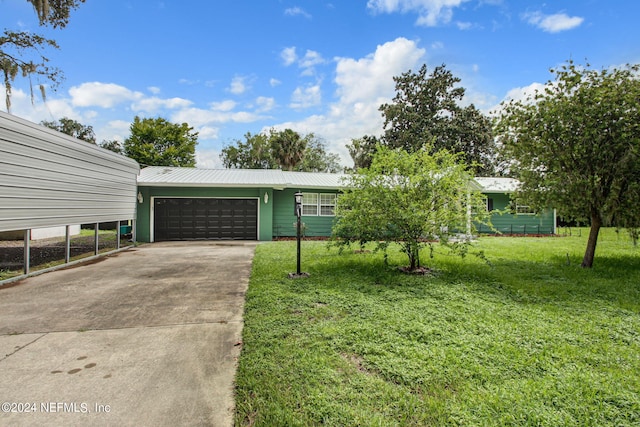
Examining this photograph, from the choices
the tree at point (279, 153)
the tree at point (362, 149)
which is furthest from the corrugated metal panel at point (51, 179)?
the tree at point (362, 149)

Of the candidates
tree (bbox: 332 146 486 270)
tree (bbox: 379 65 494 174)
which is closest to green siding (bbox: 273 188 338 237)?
tree (bbox: 332 146 486 270)

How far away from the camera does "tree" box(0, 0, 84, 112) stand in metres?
11.1

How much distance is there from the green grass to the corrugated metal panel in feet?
15.9

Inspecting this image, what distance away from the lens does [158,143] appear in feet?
91.6

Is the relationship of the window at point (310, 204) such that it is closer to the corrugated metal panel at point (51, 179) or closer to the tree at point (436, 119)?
the corrugated metal panel at point (51, 179)

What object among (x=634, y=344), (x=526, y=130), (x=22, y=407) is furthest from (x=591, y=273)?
(x=22, y=407)

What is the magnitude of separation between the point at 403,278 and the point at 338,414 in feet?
13.2

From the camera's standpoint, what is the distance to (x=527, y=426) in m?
1.99

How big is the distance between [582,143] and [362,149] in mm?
21715

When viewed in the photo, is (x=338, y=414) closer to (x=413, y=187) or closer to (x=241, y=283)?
(x=241, y=283)

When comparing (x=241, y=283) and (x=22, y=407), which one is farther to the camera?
(x=241, y=283)

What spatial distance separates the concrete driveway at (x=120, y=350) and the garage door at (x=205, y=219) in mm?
6642

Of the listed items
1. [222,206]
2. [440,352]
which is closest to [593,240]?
[440,352]

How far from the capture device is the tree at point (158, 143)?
87.6ft
